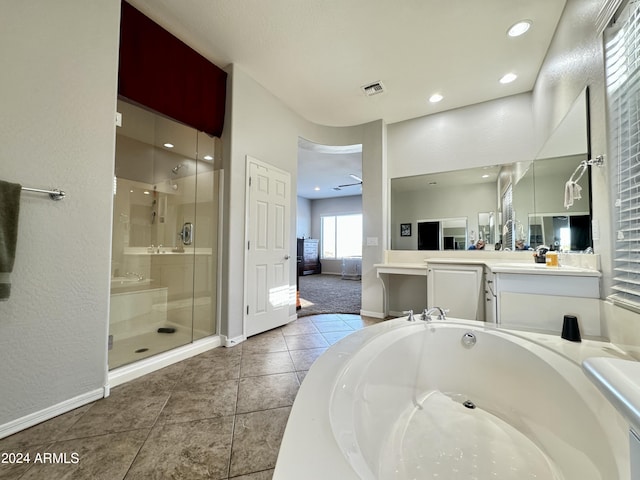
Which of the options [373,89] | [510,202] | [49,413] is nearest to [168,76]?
[373,89]

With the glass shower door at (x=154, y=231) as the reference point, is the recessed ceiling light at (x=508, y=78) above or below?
above

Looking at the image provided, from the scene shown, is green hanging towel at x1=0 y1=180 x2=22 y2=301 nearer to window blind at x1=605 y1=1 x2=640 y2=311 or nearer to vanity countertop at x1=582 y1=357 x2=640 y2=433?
vanity countertop at x1=582 y1=357 x2=640 y2=433

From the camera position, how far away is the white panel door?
277 centimetres

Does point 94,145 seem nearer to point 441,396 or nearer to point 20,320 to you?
point 20,320

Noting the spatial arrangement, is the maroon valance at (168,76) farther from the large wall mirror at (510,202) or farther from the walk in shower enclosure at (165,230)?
the large wall mirror at (510,202)

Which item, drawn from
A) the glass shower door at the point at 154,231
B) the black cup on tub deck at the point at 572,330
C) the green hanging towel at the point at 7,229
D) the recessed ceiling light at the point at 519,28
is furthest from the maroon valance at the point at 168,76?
the black cup on tub deck at the point at 572,330

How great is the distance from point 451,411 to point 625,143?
1.61m

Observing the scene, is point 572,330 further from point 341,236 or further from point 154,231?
point 341,236

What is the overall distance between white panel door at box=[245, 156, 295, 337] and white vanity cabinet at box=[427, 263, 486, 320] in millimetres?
1663

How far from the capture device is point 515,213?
2805mm

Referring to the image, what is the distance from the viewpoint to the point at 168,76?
2.19m

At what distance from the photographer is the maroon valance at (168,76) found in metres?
1.93

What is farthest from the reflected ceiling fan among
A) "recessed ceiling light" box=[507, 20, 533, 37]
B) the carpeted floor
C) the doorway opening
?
"recessed ceiling light" box=[507, 20, 533, 37]

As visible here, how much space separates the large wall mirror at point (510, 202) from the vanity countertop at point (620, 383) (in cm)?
171
